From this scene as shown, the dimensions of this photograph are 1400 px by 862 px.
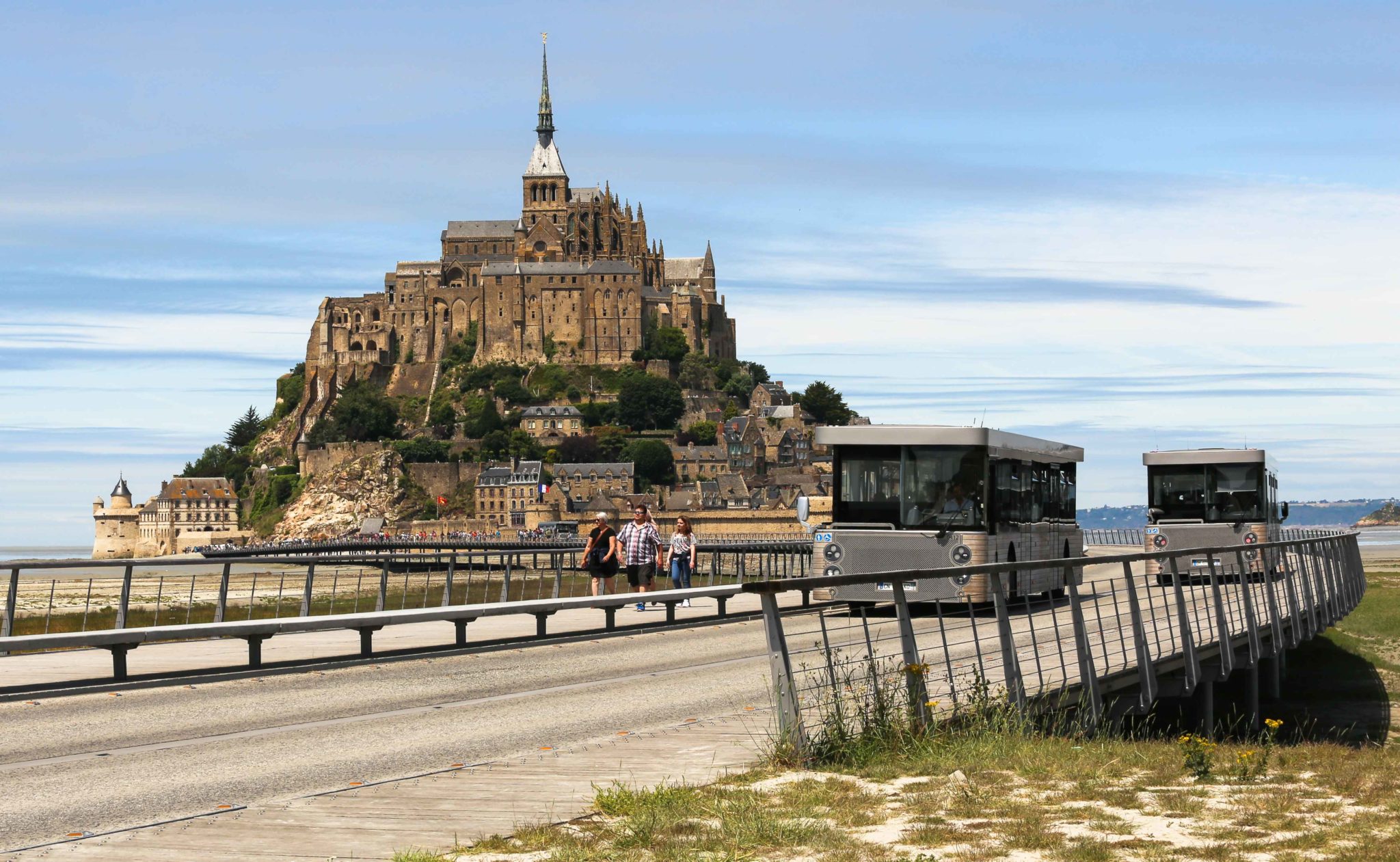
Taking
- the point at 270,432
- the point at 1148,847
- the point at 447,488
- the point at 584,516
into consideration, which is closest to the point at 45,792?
the point at 1148,847

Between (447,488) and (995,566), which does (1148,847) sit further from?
(447,488)

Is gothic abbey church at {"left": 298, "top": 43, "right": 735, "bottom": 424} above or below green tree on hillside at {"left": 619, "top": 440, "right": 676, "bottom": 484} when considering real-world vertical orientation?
above

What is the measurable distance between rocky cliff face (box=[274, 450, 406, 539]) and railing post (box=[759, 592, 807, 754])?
161142mm

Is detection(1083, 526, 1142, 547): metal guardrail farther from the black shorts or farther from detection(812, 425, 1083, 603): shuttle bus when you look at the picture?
detection(812, 425, 1083, 603): shuttle bus

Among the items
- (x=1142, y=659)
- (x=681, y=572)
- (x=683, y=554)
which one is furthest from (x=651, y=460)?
(x=1142, y=659)

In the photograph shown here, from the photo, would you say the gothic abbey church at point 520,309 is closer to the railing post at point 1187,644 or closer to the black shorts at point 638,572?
the black shorts at point 638,572

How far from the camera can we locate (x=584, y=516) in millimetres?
156750

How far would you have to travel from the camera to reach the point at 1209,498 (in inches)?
1334

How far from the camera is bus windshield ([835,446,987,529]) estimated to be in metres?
24.2

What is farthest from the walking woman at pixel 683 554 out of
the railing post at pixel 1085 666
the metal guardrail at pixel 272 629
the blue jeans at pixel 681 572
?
the railing post at pixel 1085 666

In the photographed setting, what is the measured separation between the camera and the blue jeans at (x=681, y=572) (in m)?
29.6

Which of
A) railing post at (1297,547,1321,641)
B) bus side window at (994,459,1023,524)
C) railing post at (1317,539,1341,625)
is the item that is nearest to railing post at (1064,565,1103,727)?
railing post at (1297,547,1321,641)

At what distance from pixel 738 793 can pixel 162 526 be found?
7408 inches

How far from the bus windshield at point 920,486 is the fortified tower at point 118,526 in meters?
177
